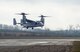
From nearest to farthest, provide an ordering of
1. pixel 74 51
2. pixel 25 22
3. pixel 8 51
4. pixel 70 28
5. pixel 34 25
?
pixel 74 51, pixel 8 51, pixel 34 25, pixel 25 22, pixel 70 28

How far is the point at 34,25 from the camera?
335 feet

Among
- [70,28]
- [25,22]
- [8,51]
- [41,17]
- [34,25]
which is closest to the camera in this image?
[8,51]

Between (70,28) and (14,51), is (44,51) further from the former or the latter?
(70,28)

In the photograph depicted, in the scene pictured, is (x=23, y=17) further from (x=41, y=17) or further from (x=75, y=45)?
(x=75, y=45)

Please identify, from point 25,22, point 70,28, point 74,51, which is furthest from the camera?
point 70,28

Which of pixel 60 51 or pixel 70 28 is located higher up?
pixel 60 51

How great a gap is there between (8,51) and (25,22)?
88.6 meters

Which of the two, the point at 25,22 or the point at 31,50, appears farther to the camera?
the point at 25,22

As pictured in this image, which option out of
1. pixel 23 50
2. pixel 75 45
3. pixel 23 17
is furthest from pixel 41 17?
pixel 75 45

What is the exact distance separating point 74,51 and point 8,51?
35.8ft

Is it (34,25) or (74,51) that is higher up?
(74,51)

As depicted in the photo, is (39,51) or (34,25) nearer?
(39,51)

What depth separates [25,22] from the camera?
10862cm

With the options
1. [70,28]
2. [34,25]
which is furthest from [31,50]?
[70,28]
